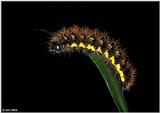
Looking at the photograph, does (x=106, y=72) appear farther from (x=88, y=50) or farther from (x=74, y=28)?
(x=74, y=28)

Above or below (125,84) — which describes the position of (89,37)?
above

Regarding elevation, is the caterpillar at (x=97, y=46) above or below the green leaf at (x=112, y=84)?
above

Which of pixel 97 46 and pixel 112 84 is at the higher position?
pixel 97 46

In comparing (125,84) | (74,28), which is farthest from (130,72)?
(74,28)
